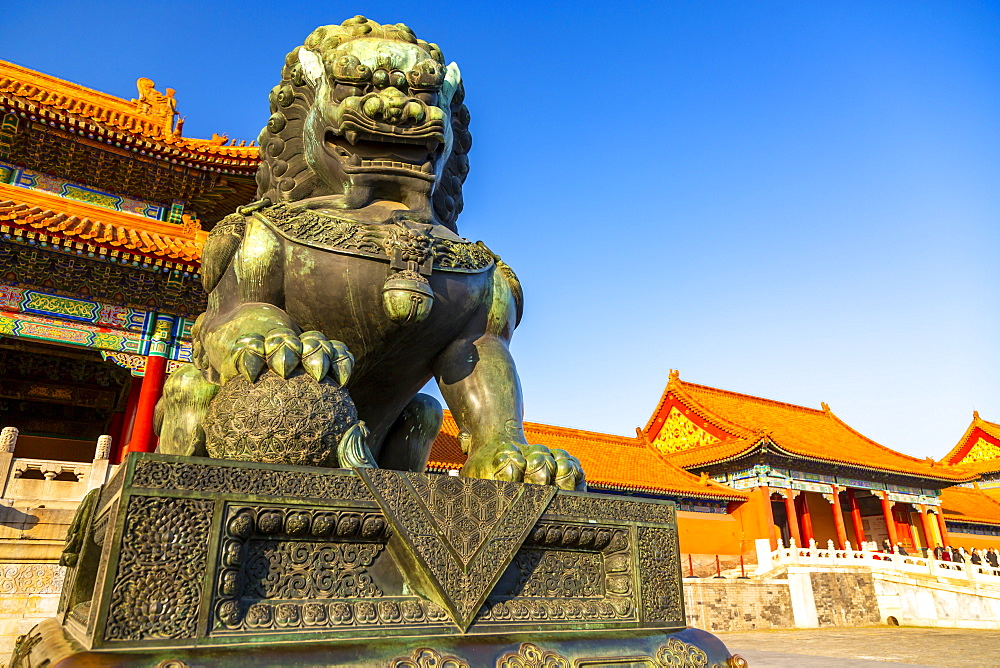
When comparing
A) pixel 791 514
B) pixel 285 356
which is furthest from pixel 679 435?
pixel 285 356

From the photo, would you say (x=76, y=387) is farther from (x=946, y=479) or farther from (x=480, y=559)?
(x=946, y=479)

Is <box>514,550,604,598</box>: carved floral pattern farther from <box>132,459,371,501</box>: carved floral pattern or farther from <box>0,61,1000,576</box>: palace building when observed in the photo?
<box>0,61,1000,576</box>: palace building

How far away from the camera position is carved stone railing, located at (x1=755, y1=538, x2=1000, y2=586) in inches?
581

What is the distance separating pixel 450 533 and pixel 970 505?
32.3 metres

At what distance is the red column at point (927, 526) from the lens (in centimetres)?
2212

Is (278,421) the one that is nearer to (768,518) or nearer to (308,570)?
(308,570)

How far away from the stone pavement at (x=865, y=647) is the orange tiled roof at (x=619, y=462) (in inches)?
170

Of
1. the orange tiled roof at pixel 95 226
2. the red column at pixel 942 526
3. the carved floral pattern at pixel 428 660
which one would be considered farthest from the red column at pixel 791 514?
the carved floral pattern at pixel 428 660

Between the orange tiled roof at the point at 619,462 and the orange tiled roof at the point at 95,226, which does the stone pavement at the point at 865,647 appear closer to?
the orange tiled roof at the point at 619,462

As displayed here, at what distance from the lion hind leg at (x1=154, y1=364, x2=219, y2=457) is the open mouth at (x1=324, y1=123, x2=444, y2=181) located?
773 millimetres

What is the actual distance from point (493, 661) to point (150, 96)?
14274 millimetres

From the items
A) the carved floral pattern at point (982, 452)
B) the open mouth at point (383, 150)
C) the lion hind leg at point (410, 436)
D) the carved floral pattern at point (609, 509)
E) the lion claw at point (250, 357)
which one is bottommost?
the carved floral pattern at point (609, 509)

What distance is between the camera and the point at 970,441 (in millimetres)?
32969

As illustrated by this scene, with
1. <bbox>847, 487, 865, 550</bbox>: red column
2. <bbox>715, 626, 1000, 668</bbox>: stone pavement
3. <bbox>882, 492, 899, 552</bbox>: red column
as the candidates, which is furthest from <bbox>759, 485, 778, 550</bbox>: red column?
<bbox>882, 492, 899, 552</bbox>: red column
